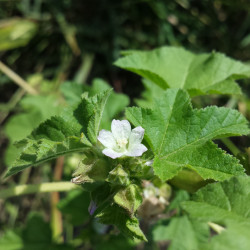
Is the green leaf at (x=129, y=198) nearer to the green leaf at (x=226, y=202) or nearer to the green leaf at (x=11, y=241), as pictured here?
the green leaf at (x=226, y=202)

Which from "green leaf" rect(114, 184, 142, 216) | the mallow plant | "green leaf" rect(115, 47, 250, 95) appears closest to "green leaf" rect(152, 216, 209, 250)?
the mallow plant

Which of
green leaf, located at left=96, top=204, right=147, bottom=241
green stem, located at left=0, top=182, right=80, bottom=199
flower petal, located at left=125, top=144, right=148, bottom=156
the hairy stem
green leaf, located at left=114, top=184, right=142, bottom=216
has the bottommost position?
the hairy stem

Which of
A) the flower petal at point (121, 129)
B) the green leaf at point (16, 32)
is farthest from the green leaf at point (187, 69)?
the green leaf at point (16, 32)

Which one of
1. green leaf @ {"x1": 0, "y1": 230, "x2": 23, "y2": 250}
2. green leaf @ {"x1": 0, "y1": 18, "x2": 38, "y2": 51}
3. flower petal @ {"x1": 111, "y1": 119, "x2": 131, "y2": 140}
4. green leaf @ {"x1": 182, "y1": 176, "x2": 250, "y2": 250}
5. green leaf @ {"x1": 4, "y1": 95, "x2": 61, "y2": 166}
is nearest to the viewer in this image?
green leaf @ {"x1": 182, "y1": 176, "x2": 250, "y2": 250}

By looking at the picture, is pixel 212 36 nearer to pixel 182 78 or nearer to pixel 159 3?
pixel 159 3

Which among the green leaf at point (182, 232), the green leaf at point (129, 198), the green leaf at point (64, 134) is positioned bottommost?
the green leaf at point (182, 232)

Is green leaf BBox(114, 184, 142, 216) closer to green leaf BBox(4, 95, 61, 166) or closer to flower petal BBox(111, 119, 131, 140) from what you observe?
flower petal BBox(111, 119, 131, 140)
